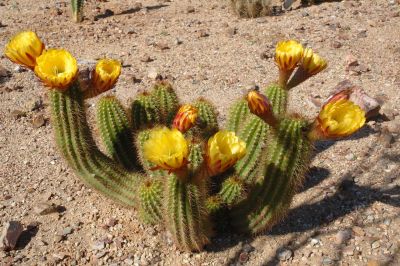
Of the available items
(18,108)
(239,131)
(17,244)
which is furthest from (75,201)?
(18,108)

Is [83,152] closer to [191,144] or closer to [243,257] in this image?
[191,144]

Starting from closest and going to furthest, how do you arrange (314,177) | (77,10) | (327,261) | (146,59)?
(327,261)
(314,177)
(146,59)
(77,10)

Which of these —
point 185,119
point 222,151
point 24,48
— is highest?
point 24,48

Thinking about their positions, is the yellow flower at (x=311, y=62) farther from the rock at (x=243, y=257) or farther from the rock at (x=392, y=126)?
the rock at (x=392, y=126)

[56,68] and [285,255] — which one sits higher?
[56,68]

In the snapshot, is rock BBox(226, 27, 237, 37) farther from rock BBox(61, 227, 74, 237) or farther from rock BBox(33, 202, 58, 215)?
rock BBox(61, 227, 74, 237)

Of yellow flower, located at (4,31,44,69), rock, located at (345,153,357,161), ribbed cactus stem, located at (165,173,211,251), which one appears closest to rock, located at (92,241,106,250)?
ribbed cactus stem, located at (165,173,211,251)

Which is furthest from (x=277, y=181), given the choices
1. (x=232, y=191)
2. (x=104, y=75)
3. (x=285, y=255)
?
(x=104, y=75)
